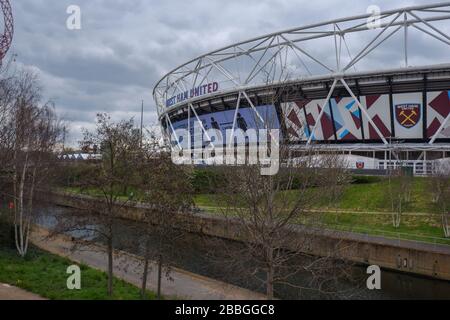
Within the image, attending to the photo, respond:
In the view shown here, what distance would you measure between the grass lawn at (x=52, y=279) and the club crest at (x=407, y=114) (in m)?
38.1

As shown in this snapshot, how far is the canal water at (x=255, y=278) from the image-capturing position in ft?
43.1

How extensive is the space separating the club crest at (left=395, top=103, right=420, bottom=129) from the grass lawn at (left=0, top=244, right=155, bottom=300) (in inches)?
1499

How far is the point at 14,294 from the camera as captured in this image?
38.1 feet

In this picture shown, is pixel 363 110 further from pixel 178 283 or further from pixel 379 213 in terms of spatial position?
pixel 178 283

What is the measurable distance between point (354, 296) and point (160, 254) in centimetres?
767

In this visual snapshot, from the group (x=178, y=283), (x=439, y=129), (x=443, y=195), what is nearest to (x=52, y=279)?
(x=178, y=283)

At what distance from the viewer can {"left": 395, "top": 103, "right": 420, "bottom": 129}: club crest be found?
46406 millimetres

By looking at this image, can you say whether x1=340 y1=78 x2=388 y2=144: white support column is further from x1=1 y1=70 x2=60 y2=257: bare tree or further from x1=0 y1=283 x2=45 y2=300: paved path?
x1=0 y1=283 x2=45 y2=300: paved path

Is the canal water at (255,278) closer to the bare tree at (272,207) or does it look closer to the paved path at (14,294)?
the paved path at (14,294)

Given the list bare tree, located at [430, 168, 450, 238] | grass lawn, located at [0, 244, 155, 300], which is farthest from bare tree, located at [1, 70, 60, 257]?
bare tree, located at [430, 168, 450, 238]

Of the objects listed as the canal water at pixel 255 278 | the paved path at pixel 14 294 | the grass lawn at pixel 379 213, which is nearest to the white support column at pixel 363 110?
the grass lawn at pixel 379 213

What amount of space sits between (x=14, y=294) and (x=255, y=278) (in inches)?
329

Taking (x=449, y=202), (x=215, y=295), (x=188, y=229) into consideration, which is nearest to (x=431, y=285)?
(x=449, y=202)

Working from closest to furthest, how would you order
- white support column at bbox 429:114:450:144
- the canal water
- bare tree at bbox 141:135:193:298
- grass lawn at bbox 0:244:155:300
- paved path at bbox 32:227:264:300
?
bare tree at bbox 141:135:193:298 → grass lawn at bbox 0:244:155:300 → the canal water → paved path at bbox 32:227:264:300 → white support column at bbox 429:114:450:144
